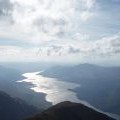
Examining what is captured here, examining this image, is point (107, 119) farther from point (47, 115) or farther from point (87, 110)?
point (47, 115)

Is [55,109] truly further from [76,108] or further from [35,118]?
[35,118]

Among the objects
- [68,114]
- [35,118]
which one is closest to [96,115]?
[68,114]

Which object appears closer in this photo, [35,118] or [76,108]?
[35,118]

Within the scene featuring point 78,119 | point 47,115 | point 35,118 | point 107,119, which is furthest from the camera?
point 107,119

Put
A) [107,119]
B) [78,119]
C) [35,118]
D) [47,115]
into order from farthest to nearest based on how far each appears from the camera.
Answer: [107,119] < [78,119] < [47,115] < [35,118]

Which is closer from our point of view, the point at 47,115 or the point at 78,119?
the point at 47,115

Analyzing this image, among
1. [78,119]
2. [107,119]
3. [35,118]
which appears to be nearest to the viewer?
[35,118]

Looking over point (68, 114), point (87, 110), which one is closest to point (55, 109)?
point (68, 114)

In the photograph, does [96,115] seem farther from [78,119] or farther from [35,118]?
[35,118]
